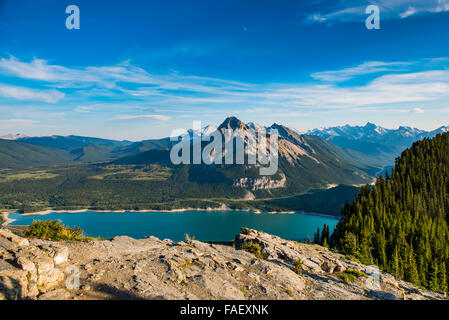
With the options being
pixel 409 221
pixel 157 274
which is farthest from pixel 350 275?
pixel 409 221

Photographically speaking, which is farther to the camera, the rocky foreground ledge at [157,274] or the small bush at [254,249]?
the small bush at [254,249]

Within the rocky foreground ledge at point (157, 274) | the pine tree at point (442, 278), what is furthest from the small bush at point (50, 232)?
the pine tree at point (442, 278)

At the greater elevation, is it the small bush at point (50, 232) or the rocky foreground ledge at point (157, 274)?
the small bush at point (50, 232)

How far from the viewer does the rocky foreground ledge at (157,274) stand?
16188 millimetres

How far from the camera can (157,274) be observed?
1964 cm

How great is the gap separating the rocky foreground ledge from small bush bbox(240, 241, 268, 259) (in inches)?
6.1

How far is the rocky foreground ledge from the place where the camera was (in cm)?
1619

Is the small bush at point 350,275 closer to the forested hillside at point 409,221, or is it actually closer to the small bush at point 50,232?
the forested hillside at point 409,221

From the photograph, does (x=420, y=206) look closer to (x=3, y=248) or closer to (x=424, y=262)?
(x=424, y=262)

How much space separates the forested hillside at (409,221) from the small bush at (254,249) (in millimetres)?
27001

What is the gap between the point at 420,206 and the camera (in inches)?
3701

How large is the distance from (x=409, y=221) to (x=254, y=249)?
7493 centimetres

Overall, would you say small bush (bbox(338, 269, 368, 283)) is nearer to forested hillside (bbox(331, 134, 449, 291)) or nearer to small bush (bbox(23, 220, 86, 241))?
forested hillside (bbox(331, 134, 449, 291))

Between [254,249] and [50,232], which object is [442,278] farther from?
[50,232]
